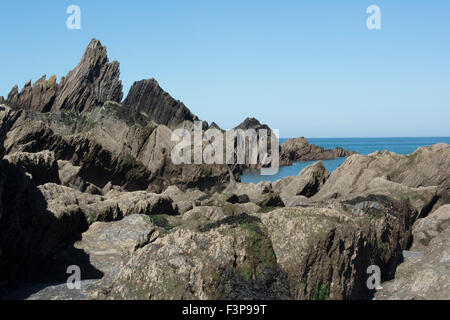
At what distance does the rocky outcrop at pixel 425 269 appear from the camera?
1681cm

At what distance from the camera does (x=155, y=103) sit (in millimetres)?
79500

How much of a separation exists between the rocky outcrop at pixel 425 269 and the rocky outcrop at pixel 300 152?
12493 centimetres

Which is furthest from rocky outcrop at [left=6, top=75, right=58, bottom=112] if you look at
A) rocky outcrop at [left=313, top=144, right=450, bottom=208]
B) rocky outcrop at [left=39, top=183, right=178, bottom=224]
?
rocky outcrop at [left=313, top=144, right=450, bottom=208]

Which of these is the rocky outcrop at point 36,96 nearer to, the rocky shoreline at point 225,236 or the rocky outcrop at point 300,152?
the rocky shoreline at point 225,236

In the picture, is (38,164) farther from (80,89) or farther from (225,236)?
(80,89)

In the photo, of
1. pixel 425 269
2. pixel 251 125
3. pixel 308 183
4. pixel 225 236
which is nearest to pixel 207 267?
pixel 225 236

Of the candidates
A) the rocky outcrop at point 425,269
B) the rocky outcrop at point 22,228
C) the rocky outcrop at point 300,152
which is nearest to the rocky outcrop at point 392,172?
the rocky outcrop at point 425,269

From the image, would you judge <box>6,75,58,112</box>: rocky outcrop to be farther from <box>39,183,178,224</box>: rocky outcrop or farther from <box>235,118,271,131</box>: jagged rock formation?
<box>235,118,271,131</box>: jagged rock formation

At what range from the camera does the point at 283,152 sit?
160 metres

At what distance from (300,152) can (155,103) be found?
325 ft

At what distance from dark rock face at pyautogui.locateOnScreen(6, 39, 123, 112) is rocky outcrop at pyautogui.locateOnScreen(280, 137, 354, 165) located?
92352mm
